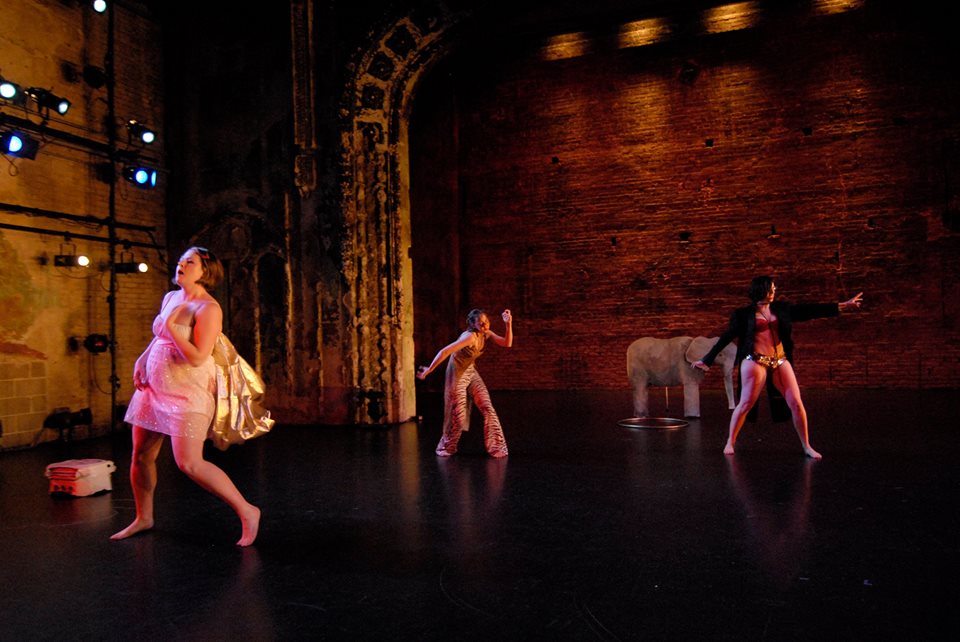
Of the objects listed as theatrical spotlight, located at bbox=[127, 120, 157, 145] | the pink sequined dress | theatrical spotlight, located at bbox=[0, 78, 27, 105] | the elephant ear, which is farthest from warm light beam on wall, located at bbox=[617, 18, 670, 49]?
the pink sequined dress

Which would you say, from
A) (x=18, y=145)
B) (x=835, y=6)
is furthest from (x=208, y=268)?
(x=835, y=6)

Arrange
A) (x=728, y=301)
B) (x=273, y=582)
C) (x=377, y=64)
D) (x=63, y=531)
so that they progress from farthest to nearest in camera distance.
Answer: (x=728, y=301) < (x=377, y=64) < (x=63, y=531) < (x=273, y=582)

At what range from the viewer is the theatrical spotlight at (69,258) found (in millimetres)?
8344

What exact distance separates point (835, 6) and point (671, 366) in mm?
7929

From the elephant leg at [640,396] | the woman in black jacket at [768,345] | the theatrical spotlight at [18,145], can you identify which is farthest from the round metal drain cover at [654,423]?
the theatrical spotlight at [18,145]

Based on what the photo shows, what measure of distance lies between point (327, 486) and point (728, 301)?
999 centimetres

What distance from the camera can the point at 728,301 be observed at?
13391 millimetres

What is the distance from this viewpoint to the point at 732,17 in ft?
43.1

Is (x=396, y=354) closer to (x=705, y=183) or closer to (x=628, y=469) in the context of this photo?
(x=628, y=469)

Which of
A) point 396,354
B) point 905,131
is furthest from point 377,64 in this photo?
point 905,131

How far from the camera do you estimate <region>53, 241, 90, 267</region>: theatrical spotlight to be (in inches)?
328

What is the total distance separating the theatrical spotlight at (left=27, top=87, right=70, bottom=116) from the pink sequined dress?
5777 mm

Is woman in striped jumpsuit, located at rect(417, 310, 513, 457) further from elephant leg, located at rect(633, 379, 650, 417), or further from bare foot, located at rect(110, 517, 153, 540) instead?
elephant leg, located at rect(633, 379, 650, 417)

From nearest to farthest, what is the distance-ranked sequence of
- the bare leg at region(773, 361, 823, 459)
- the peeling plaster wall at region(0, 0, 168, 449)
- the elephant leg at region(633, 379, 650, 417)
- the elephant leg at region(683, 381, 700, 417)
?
the bare leg at region(773, 361, 823, 459) < the peeling plaster wall at region(0, 0, 168, 449) < the elephant leg at region(683, 381, 700, 417) < the elephant leg at region(633, 379, 650, 417)
